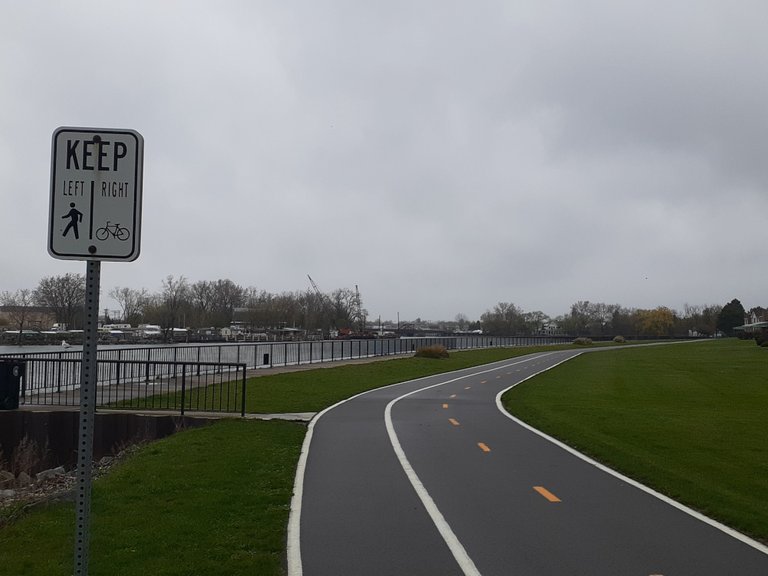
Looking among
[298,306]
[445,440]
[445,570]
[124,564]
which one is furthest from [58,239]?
[298,306]

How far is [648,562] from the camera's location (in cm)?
671

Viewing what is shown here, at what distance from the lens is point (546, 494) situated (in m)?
9.73

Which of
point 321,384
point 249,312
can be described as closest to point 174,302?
point 249,312

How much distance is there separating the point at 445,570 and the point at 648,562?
194 centimetres

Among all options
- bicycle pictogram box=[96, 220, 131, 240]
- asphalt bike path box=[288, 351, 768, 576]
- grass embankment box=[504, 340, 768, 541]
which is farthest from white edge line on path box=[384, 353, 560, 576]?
bicycle pictogram box=[96, 220, 131, 240]

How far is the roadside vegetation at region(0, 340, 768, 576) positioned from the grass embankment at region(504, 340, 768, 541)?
0.03 m

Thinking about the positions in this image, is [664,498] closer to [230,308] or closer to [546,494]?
[546,494]

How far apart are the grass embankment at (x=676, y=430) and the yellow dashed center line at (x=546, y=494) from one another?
64.7 inches

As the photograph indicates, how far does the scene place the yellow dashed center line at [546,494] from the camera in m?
9.42

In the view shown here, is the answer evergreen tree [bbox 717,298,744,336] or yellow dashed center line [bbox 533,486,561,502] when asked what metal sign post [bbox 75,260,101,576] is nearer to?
yellow dashed center line [bbox 533,486,561,502]

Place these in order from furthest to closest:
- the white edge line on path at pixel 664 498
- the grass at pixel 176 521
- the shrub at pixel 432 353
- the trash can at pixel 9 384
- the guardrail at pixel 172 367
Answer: the shrub at pixel 432 353
the guardrail at pixel 172 367
the trash can at pixel 9 384
the white edge line on path at pixel 664 498
the grass at pixel 176 521

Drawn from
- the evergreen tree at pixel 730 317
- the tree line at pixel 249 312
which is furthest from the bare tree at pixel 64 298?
the evergreen tree at pixel 730 317

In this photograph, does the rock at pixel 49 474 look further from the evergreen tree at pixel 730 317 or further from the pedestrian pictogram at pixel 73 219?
the evergreen tree at pixel 730 317

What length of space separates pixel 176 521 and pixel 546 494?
4.86 m
